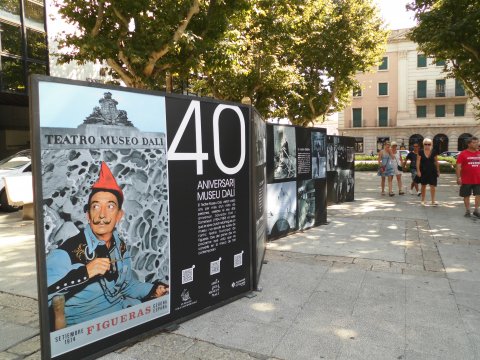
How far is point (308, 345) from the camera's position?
3184 mm

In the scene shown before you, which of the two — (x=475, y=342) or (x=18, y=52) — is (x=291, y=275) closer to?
(x=475, y=342)

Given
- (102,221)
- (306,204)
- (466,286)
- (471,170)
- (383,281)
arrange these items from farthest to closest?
(471,170), (306,204), (383,281), (466,286), (102,221)

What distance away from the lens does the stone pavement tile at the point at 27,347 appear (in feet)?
10.5

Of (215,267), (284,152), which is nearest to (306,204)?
(284,152)

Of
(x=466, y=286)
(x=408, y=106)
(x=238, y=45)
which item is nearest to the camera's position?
(x=466, y=286)

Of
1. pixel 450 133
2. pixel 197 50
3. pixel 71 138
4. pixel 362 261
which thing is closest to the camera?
pixel 71 138

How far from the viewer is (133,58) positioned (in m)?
10.4

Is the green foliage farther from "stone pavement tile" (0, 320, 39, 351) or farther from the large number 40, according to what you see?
"stone pavement tile" (0, 320, 39, 351)

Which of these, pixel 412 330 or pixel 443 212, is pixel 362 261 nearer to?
pixel 412 330

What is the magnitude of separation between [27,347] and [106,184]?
5.13 ft

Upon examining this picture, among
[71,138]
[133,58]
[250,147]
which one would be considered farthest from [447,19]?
[71,138]

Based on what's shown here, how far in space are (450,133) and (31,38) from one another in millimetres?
45517

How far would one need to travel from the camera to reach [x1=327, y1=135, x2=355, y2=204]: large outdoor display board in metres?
10.2

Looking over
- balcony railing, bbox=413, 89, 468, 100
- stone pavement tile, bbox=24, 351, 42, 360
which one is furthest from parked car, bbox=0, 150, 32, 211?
balcony railing, bbox=413, 89, 468, 100
